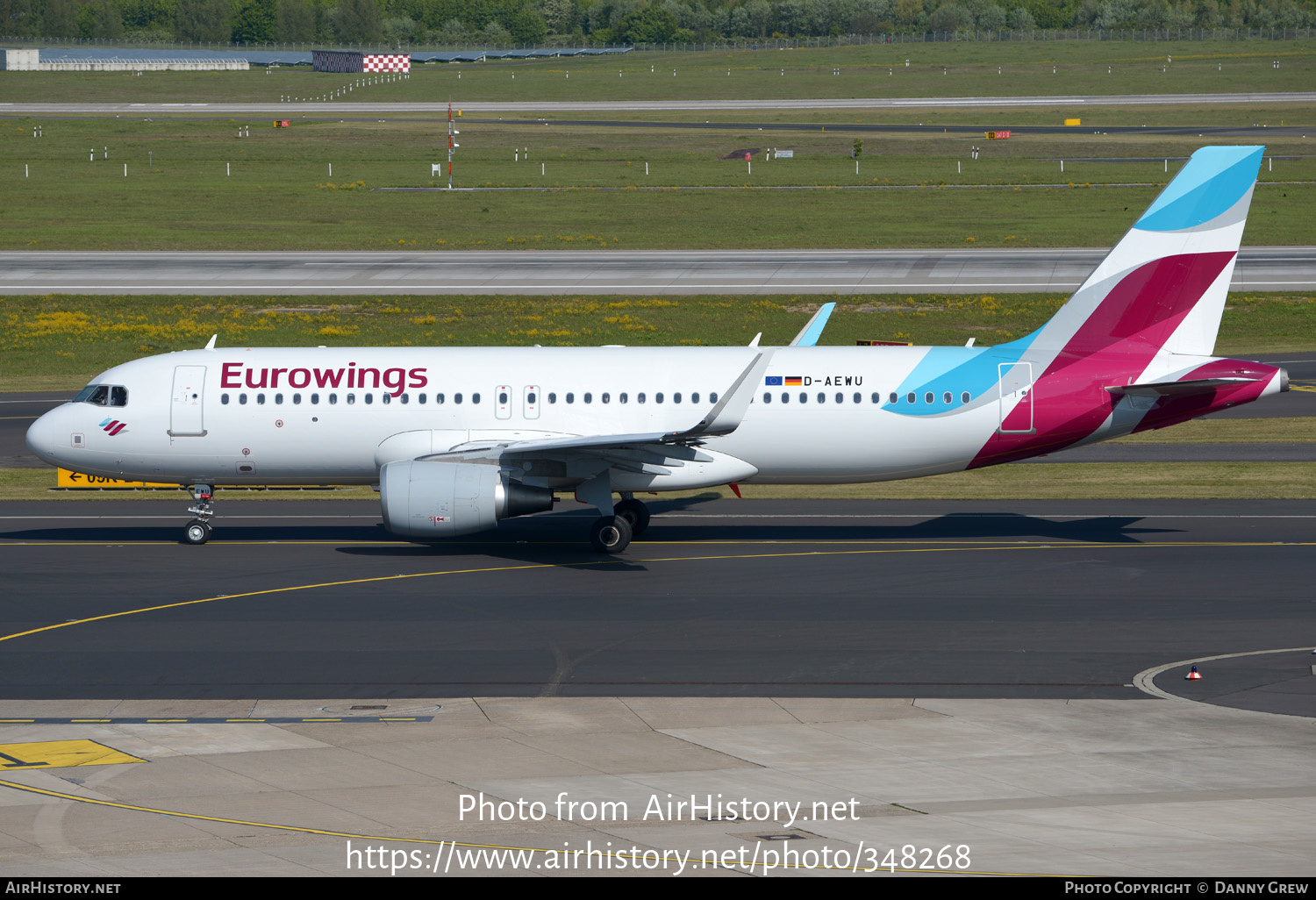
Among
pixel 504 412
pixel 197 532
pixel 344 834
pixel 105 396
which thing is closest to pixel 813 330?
pixel 504 412

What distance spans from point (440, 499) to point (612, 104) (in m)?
162

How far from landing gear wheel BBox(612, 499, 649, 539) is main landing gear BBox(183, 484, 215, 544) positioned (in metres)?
10.1

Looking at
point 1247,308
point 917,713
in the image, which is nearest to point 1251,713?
point 917,713

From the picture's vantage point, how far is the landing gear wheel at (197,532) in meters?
34.8

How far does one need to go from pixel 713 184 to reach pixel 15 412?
70768 millimetres

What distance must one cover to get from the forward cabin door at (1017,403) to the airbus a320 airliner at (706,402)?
1.8 inches

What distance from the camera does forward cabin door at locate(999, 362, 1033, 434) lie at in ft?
109

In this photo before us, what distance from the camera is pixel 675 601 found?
2922 cm

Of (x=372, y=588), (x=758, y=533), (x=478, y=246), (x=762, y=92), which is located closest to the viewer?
(x=372, y=588)

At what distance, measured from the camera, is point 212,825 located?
55.7 ft

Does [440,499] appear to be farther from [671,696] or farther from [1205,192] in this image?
[1205,192]

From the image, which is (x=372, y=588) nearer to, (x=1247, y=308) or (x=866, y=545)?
(x=866, y=545)

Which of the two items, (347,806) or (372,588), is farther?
(372,588)

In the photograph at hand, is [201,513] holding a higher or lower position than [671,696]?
lower
